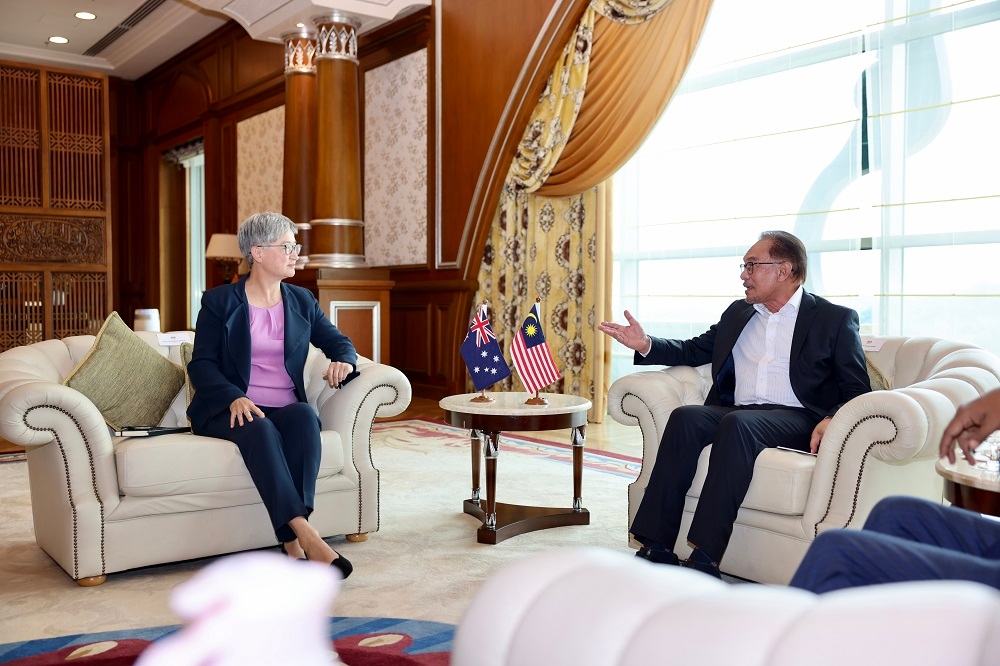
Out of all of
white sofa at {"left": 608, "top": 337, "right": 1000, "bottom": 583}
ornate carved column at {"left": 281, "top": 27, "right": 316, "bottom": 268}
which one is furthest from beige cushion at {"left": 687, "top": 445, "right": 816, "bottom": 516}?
ornate carved column at {"left": 281, "top": 27, "right": 316, "bottom": 268}

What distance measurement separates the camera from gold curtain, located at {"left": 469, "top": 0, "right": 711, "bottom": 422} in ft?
17.8

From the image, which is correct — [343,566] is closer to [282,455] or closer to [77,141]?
[282,455]

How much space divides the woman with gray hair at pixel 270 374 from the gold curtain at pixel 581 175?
9.38 feet

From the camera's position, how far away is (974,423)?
180 cm

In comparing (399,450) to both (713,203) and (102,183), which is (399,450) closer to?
(713,203)

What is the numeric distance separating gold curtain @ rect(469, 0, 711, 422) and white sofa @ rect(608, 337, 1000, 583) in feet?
9.53

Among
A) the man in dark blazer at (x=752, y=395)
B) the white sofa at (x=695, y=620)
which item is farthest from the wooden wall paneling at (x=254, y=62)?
the white sofa at (x=695, y=620)

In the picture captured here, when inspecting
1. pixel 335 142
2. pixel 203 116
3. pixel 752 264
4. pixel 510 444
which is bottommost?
pixel 510 444

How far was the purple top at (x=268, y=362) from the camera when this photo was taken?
10.6 ft

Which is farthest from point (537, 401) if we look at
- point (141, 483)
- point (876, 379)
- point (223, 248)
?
point (223, 248)

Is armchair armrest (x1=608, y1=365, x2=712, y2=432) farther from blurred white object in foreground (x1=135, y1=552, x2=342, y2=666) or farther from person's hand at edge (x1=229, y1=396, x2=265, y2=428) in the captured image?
blurred white object in foreground (x1=135, y1=552, x2=342, y2=666)

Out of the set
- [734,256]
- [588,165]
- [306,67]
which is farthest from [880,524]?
[306,67]

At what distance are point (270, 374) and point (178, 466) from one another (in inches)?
20.3

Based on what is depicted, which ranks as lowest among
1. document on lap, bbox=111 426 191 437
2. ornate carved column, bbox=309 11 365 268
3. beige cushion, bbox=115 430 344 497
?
beige cushion, bbox=115 430 344 497
